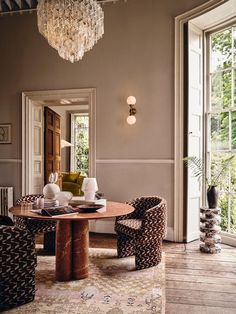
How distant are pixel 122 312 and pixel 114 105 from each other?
2.97 metres

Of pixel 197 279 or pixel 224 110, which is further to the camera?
pixel 224 110

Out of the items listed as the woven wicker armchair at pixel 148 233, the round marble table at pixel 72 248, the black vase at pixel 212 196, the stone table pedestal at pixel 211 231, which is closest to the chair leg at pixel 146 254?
the woven wicker armchair at pixel 148 233

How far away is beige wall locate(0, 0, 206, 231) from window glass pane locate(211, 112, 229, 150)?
639mm

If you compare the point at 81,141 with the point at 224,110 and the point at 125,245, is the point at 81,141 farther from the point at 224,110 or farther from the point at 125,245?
the point at 125,245

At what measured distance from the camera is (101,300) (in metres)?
2.45

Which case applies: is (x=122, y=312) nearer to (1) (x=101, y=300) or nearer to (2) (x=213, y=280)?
(1) (x=101, y=300)

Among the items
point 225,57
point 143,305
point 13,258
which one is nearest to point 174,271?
point 143,305

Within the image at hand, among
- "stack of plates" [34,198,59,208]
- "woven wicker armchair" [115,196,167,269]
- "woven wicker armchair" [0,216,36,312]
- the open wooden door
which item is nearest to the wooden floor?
"woven wicker armchair" [115,196,167,269]

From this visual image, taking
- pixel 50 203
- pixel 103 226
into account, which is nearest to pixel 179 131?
pixel 103 226

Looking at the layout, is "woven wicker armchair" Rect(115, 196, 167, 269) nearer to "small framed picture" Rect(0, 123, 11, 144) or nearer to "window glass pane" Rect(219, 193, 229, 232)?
"window glass pane" Rect(219, 193, 229, 232)

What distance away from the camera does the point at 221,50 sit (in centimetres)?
432

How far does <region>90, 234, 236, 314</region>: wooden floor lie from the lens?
238 cm

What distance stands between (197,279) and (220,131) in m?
2.18

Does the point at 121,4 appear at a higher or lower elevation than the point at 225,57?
higher
